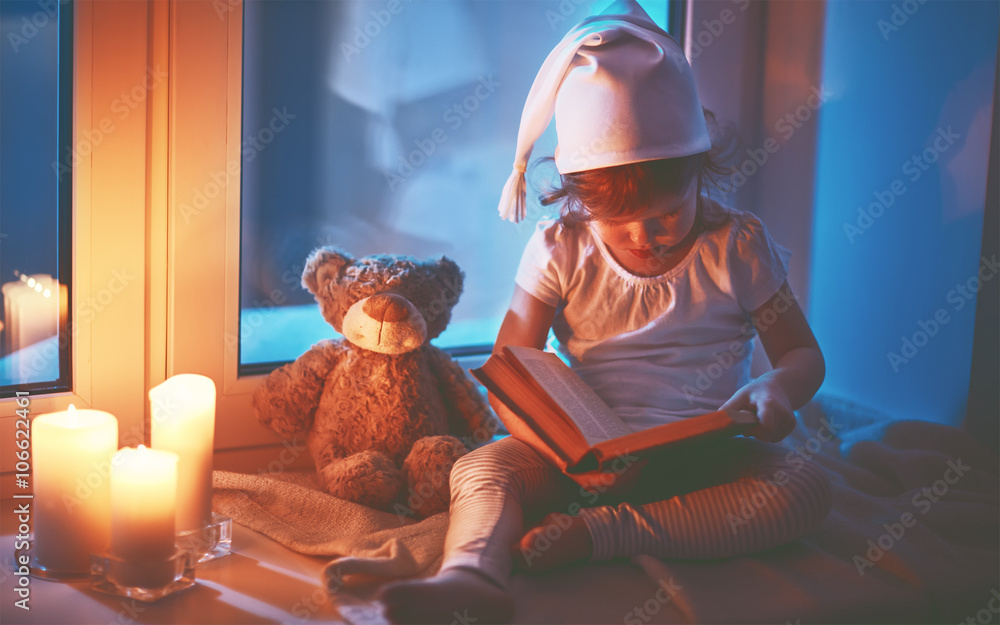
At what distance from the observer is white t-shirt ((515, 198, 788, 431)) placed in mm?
1133

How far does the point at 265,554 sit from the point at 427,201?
0.63 meters

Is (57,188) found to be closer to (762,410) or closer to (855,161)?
(762,410)

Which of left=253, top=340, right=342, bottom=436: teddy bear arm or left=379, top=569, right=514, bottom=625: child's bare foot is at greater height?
left=253, top=340, right=342, bottom=436: teddy bear arm

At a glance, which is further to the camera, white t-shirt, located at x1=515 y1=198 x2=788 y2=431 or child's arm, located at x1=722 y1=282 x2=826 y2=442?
white t-shirt, located at x1=515 y1=198 x2=788 y2=431

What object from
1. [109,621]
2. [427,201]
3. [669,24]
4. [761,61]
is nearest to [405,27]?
[427,201]

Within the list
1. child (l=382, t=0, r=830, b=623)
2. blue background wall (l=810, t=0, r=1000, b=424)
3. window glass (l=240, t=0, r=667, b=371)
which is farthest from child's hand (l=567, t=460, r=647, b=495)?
blue background wall (l=810, t=0, r=1000, b=424)

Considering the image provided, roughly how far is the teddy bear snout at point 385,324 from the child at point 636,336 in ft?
0.48

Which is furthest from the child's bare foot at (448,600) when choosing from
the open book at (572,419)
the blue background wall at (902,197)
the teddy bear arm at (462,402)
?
the blue background wall at (902,197)

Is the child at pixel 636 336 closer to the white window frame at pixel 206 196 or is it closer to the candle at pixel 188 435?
the candle at pixel 188 435

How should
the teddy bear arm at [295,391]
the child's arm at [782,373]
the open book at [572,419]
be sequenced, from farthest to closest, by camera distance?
the teddy bear arm at [295,391], the child's arm at [782,373], the open book at [572,419]

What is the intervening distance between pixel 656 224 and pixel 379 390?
0.42 metres

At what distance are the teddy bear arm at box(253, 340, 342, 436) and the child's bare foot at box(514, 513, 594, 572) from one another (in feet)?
1.32

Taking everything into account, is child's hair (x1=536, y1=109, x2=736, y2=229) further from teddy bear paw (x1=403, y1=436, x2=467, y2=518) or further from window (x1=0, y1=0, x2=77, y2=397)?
window (x1=0, y1=0, x2=77, y2=397)

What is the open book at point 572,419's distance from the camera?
2.63 feet
